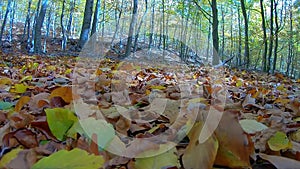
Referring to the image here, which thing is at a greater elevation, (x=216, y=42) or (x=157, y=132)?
(x=216, y=42)

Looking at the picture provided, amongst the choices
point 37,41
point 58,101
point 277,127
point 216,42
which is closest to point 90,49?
point 216,42

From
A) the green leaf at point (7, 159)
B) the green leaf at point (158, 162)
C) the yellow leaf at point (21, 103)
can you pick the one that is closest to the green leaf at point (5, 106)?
the yellow leaf at point (21, 103)

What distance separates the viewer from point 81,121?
0.84m

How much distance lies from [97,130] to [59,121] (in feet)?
0.44

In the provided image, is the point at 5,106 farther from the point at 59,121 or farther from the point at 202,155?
the point at 202,155

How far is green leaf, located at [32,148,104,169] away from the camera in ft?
1.78

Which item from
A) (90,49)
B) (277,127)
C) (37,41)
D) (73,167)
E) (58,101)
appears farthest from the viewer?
(37,41)

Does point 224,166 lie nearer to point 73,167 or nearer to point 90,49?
point 73,167

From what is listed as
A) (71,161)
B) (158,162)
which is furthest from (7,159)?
(158,162)


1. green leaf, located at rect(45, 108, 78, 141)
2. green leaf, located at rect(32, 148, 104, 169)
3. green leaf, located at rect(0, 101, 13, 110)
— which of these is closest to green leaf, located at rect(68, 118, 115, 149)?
green leaf, located at rect(45, 108, 78, 141)

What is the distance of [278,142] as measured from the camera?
2.56 feet

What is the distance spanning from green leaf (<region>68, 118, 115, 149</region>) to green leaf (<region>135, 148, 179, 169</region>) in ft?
0.34

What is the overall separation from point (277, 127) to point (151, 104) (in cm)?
52

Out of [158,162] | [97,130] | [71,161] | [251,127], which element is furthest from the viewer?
[251,127]
